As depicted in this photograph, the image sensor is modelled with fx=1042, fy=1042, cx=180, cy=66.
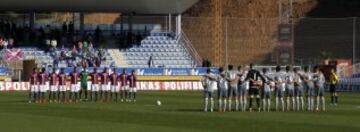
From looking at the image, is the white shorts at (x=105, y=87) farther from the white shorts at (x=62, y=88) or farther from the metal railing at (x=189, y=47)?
the metal railing at (x=189, y=47)

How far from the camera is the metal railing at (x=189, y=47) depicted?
277 ft

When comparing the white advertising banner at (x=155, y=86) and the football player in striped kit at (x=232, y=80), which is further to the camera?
the white advertising banner at (x=155, y=86)

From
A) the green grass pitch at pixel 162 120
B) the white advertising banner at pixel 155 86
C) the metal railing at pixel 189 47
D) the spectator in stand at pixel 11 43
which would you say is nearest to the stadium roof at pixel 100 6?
the spectator in stand at pixel 11 43

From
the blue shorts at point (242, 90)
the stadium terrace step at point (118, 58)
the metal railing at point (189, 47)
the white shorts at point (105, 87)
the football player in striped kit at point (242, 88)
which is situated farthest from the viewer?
the metal railing at point (189, 47)

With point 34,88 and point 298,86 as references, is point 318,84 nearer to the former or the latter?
point 298,86

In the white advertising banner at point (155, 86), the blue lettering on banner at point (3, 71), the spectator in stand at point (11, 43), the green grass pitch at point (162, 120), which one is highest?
the spectator in stand at point (11, 43)

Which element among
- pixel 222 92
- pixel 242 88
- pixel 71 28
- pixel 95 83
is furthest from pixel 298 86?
pixel 71 28

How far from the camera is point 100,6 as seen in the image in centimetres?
8100

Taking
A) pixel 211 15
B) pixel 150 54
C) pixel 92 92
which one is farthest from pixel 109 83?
pixel 211 15

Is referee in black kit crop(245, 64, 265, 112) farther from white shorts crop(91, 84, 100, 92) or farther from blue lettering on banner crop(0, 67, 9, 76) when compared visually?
blue lettering on banner crop(0, 67, 9, 76)

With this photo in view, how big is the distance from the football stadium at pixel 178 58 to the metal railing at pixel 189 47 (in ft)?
0.34

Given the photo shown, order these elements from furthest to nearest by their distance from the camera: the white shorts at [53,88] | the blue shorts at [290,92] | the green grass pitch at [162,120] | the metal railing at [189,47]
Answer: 1. the metal railing at [189,47]
2. the white shorts at [53,88]
3. the blue shorts at [290,92]
4. the green grass pitch at [162,120]

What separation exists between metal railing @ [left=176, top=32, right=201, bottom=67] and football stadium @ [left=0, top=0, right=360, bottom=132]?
0.34 feet

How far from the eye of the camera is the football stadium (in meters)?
42.2
